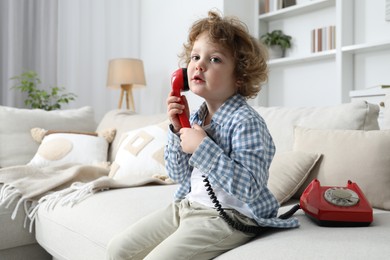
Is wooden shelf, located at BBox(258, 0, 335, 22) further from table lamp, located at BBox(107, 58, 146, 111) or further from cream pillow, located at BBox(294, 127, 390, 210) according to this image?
cream pillow, located at BBox(294, 127, 390, 210)

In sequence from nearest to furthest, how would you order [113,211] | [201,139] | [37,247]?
[201,139], [113,211], [37,247]

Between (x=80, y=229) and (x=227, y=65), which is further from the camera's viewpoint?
(x=80, y=229)

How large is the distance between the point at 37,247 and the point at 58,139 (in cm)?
74

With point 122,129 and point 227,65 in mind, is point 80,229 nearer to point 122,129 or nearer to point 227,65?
point 227,65

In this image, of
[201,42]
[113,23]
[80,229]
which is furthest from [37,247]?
[113,23]

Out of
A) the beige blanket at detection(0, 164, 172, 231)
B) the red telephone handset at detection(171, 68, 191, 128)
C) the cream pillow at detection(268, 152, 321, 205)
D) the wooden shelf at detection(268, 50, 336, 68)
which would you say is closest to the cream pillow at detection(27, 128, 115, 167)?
the beige blanket at detection(0, 164, 172, 231)

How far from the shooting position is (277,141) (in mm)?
1853

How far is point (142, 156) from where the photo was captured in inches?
87.7

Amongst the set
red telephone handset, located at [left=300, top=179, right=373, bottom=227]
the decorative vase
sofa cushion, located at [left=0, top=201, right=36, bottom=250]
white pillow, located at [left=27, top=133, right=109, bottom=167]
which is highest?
the decorative vase

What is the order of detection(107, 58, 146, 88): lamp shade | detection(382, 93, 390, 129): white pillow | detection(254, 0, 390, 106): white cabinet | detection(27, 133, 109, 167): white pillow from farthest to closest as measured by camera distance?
detection(107, 58, 146, 88): lamp shade → detection(254, 0, 390, 106): white cabinet → detection(27, 133, 109, 167): white pillow → detection(382, 93, 390, 129): white pillow

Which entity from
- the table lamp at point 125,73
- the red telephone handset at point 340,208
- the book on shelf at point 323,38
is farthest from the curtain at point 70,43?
the red telephone handset at point 340,208

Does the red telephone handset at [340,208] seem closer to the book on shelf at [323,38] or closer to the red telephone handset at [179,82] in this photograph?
the red telephone handset at [179,82]

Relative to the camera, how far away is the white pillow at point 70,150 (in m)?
2.45

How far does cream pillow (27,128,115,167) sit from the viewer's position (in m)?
2.45
